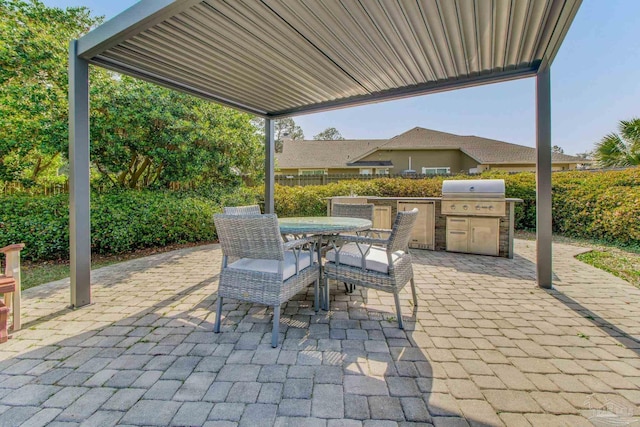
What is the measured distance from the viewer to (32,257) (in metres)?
4.16

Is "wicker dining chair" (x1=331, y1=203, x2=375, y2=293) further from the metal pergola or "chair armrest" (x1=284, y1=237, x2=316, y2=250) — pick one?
the metal pergola

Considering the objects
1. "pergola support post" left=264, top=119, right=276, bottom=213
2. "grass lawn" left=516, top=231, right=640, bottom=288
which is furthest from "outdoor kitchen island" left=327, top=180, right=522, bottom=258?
"pergola support post" left=264, top=119, right=276, bottom=213

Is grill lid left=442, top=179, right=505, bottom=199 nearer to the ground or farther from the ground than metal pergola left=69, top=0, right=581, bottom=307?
nearer to the ground

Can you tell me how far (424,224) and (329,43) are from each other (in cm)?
378

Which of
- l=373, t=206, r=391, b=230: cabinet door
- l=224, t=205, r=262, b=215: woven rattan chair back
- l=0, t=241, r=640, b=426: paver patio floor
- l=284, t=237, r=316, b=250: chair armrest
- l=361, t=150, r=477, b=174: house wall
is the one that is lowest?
l=0, t=241, r=640, b=426: paver patio floor

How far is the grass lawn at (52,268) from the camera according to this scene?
11.3ft

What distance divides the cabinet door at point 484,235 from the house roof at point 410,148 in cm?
1011

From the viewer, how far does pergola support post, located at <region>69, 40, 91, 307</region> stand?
102 inches

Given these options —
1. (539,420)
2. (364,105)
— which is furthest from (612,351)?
(364,105)

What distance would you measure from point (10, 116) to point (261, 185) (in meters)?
4.79

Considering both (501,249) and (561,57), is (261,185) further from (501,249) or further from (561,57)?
(561,57)

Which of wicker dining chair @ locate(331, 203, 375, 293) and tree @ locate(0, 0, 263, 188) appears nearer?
wicker dining chair @ locate(331, 203, 375, 293)

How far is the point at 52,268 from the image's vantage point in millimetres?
3934

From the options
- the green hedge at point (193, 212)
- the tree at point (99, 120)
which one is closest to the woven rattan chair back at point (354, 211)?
the green hedge at point (193, 212)
